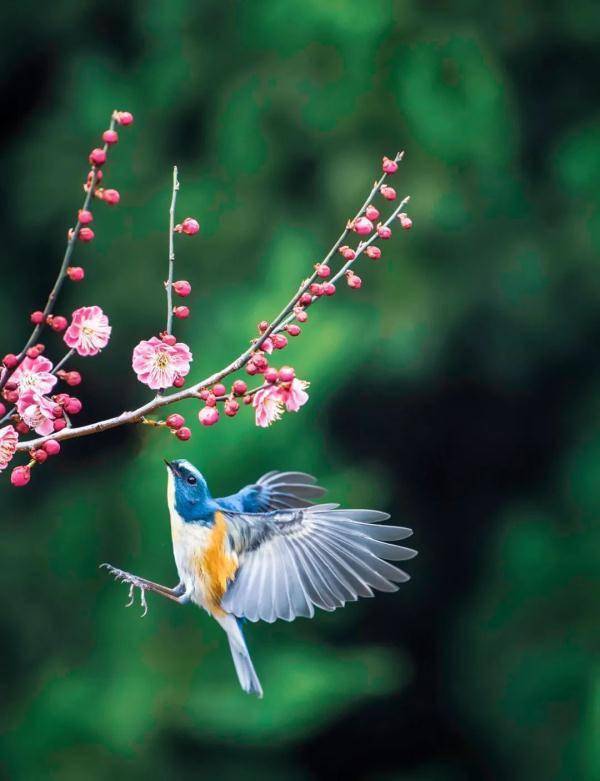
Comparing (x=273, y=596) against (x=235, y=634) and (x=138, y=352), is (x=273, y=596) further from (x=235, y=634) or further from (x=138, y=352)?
(x=138, y=352)

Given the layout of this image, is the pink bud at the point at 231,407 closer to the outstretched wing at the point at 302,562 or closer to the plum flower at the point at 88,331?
the plum flower at the point at 88,331

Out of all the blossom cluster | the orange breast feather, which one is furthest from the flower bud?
the orange breast feather

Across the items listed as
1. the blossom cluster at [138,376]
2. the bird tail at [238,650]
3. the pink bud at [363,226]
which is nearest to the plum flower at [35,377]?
the blossom cluster at [138,376]

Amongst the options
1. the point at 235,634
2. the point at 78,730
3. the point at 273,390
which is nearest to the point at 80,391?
the point at 78,730

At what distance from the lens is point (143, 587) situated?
1.05 metres

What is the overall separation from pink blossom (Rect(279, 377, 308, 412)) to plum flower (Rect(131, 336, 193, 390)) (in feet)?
0.26

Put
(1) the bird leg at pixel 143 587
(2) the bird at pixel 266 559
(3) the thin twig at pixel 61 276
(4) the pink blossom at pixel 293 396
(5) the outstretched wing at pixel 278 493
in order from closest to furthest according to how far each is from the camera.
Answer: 1. (3) the thin twig at pixel 61 276
2. (4) the pink blossom at pixel 293 396
3. (1) the bird leg at pixel 143 587
4. (2) the bird at pixel 266 559
5. (5) the outstretched wing at pixel 278 493

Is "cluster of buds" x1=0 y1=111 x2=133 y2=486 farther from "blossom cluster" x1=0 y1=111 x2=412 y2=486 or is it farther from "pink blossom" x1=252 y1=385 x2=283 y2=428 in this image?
"pink blossom" x1=252 y1=385 x2=283 y2=428

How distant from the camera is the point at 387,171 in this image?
0.97m

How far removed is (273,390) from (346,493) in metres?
1.77

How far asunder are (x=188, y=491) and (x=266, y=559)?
177 mm

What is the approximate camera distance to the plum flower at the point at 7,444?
2.88 ft

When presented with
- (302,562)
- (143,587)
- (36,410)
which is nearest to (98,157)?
(36,410)

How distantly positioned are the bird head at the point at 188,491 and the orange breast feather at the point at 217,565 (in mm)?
41
